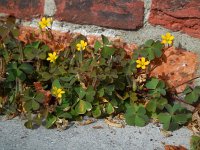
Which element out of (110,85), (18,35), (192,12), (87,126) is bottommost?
(87,126)

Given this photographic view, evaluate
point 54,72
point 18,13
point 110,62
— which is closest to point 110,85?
point 110,62

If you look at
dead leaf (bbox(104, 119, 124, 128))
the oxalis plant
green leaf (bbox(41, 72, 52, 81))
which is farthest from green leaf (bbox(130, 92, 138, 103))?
green leaf (bbox(41, 72, 52, 81))

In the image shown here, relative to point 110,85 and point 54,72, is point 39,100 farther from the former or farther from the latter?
point 110,85

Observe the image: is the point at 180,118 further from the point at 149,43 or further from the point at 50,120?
the point at 50,120

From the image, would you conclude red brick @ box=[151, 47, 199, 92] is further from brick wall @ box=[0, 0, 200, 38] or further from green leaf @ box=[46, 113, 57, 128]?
green leaf @ box=[46, 113, 57, 128]

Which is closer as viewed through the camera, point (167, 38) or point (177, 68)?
point (167, 38)

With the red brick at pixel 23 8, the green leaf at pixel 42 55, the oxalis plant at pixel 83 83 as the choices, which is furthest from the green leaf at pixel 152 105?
the red brick at pixel 23 8

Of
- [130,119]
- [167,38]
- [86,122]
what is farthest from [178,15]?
[86,122]
